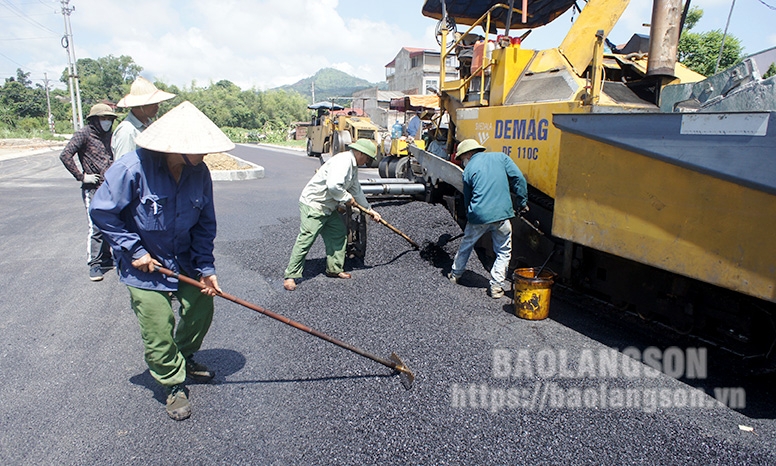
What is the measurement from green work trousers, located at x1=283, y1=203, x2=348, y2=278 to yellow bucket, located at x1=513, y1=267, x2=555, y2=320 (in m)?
1.84

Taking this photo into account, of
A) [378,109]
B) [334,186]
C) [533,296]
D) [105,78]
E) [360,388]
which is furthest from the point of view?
[105,78]

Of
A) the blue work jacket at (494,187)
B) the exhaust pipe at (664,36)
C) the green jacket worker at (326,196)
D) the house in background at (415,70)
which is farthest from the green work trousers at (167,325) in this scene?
the house in background at (415,70)

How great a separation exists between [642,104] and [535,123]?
0.93 m

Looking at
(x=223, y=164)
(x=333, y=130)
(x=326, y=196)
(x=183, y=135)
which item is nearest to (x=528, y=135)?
(x=326, y=196)

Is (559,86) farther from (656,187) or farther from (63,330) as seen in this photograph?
(63,330)

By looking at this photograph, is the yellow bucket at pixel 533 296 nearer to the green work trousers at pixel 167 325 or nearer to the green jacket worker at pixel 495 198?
the green jacket worker at pixel 495 198

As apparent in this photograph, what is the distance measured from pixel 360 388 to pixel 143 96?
Result: 281 centimetres

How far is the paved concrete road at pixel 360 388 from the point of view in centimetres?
247

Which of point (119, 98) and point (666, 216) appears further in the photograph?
point (119, 98)

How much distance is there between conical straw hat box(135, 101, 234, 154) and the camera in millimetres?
2480

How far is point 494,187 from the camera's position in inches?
174

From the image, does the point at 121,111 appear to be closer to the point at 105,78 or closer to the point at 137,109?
the point at 137,109

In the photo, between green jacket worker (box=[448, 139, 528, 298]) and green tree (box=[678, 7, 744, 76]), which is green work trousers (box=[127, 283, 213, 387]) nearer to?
green jacket worker (box=[448, 139, 528, 298])

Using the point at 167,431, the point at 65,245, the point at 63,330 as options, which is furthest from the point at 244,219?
the point at 167,431
